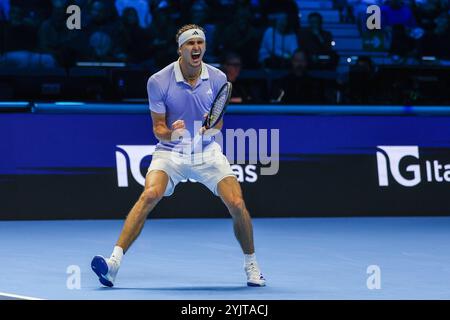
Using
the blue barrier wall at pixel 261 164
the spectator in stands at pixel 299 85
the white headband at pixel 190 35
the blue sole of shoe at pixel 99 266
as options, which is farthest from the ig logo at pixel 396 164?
the blue sole of shoe at pixel 99 266

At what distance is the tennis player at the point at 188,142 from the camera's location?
29.7 feet

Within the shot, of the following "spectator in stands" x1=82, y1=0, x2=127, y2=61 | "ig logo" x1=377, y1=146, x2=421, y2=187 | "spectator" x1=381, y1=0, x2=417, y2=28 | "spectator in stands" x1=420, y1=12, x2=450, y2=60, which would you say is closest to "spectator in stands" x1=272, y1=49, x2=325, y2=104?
"ig logo" x1=377, y1=146, x2=421, y2=187

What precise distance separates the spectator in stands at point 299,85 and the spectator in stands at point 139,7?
266 cm

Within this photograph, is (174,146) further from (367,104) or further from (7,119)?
(367,104)

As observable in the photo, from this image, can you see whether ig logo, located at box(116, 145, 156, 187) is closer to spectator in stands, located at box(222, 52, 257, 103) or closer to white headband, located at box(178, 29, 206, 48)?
spectator in stands, located at box(222, 52, 257, 103)

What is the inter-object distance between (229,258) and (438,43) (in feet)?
23.6

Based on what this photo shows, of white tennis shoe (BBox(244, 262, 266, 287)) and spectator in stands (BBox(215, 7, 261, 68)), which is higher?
spectator in stands (BBox(215, 7, 261, 68))

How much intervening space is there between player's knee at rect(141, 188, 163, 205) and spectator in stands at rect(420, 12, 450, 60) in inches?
332

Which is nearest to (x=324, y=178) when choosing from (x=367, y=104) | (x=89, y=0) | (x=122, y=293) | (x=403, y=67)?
(x=367, y=104)

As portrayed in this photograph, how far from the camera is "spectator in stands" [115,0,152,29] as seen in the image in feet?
54.5

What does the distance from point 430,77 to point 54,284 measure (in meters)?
7.32

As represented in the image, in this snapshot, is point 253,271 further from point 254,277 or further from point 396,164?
point 396,164

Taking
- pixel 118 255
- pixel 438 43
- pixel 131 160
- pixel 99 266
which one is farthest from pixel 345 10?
pixel 99 266

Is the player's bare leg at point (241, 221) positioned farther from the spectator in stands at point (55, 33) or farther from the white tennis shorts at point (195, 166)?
the spectator in stands at point (55, 33)
